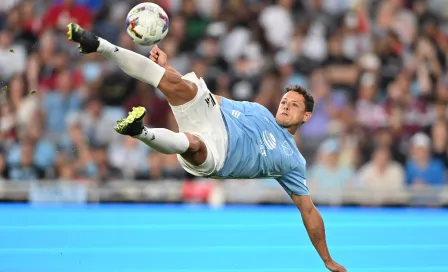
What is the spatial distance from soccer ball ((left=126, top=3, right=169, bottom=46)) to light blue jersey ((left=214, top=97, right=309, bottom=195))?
89cm

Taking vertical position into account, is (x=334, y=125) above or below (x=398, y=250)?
above

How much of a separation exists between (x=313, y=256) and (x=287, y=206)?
414cm

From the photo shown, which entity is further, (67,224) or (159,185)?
(159,185)

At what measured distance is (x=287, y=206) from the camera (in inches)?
536

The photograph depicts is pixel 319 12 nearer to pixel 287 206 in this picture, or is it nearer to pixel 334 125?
pixel 334 125

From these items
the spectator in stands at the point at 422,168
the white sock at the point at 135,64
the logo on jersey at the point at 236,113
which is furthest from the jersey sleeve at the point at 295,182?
the spectator in stands at the point at 422,168

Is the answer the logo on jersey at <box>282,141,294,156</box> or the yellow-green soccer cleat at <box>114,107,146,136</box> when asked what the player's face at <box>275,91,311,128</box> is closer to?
the logo on jersey at <box>282,141,294,156</box>

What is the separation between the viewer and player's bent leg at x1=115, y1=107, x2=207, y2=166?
22.8 ft

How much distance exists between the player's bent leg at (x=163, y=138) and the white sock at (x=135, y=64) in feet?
1.38

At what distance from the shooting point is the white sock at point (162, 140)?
7.14 m

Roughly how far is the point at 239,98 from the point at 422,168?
8.43 feet

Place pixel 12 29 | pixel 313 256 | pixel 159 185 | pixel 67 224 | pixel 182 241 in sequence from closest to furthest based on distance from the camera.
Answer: pixel 313 256
pixel 182 241
pixel 67 224
pixel 159 185
pixel 12 29

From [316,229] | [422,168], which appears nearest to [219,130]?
[316,229]

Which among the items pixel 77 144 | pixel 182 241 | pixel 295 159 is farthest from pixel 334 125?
pixel 295 159
